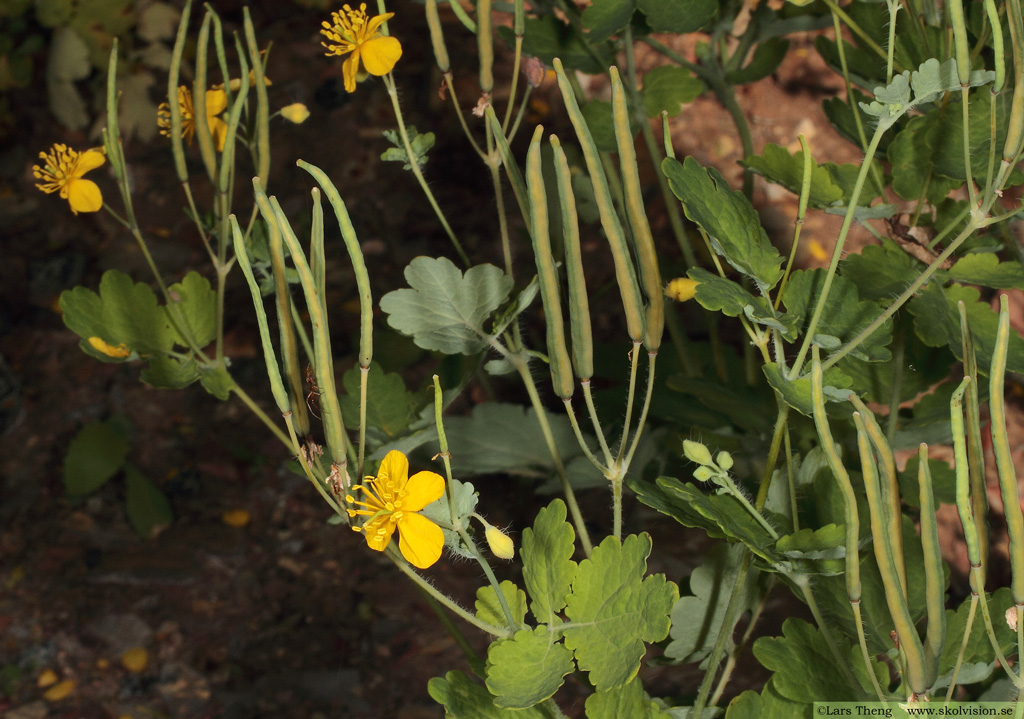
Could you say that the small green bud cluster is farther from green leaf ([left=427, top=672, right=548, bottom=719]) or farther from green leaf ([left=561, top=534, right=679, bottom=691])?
green leaf ([left=427, top=672, right=548, bottom=719])

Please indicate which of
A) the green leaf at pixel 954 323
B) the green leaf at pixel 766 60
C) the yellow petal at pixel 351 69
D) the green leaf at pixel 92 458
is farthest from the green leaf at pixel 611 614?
the green leaf at pixel 92 458

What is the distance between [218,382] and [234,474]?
69 cm

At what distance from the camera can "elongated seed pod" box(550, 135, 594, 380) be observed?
0.41m

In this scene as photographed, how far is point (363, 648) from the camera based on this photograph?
110cm

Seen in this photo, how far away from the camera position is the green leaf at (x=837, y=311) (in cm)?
54

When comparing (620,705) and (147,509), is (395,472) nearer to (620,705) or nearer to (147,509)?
(620,705)

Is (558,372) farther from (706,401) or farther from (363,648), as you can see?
(363,648)

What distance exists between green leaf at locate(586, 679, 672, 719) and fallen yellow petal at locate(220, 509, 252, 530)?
875 millimetres

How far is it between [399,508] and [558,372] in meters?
0.12

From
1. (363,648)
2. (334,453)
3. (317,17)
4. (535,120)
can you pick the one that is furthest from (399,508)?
(317,17)

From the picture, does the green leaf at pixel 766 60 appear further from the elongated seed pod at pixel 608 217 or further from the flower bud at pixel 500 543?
the flower bud at pixel 500 543

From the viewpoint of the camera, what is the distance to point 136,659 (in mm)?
1151

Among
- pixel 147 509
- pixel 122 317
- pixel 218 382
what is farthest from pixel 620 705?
pixel 147 509

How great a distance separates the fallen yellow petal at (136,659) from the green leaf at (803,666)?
931 millimetres
